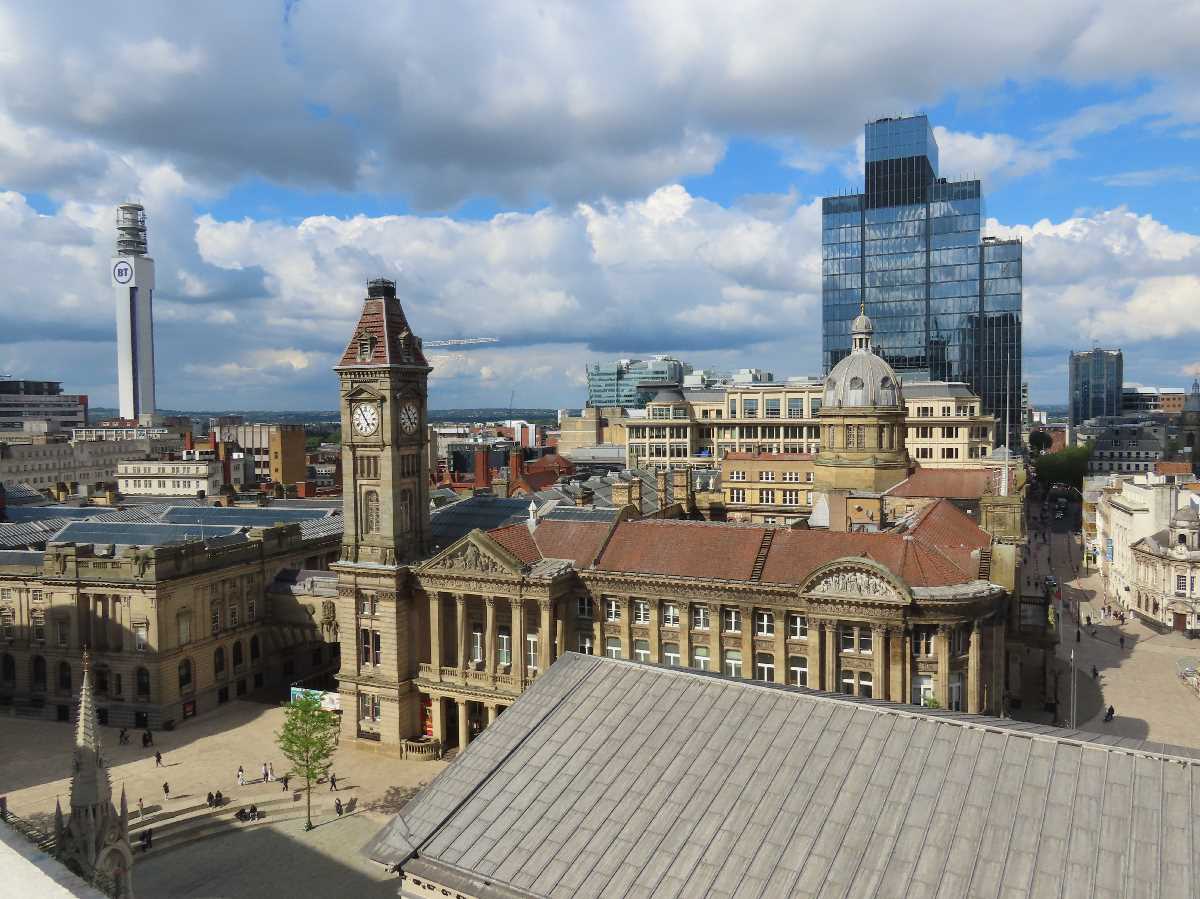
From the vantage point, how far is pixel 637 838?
27.0 metres

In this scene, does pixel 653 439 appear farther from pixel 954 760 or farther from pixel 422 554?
pixel 954 760

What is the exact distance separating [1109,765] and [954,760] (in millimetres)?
4368

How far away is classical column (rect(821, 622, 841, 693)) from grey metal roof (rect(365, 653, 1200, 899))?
21108 mm

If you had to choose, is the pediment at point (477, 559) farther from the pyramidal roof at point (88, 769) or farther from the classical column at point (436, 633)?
the pyramidal roof at point (88, 769)

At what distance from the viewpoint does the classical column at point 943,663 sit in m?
50.6

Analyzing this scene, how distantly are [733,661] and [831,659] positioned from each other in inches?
273

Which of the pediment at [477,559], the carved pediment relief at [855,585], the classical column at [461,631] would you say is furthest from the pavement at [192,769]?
the carved pediment relief at [855,585]

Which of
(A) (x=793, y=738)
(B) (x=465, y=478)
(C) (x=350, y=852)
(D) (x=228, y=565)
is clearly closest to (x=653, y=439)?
(B) (x=465, y=478)

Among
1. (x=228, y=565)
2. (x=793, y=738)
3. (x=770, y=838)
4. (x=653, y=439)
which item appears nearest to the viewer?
(x=770, y=838)

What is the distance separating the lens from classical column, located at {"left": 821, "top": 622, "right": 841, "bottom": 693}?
5247 cm

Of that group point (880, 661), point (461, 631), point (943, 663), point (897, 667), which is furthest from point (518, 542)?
point (943, 663)

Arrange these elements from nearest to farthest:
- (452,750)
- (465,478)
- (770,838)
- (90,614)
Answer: (770,838) < (452,750) < (90,614) < (465,478)

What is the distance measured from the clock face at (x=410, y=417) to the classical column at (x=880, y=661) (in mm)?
35761

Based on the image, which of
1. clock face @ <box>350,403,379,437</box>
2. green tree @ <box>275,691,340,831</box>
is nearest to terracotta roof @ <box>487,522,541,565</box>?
clock face @ <box>350,403,379,437</box>
